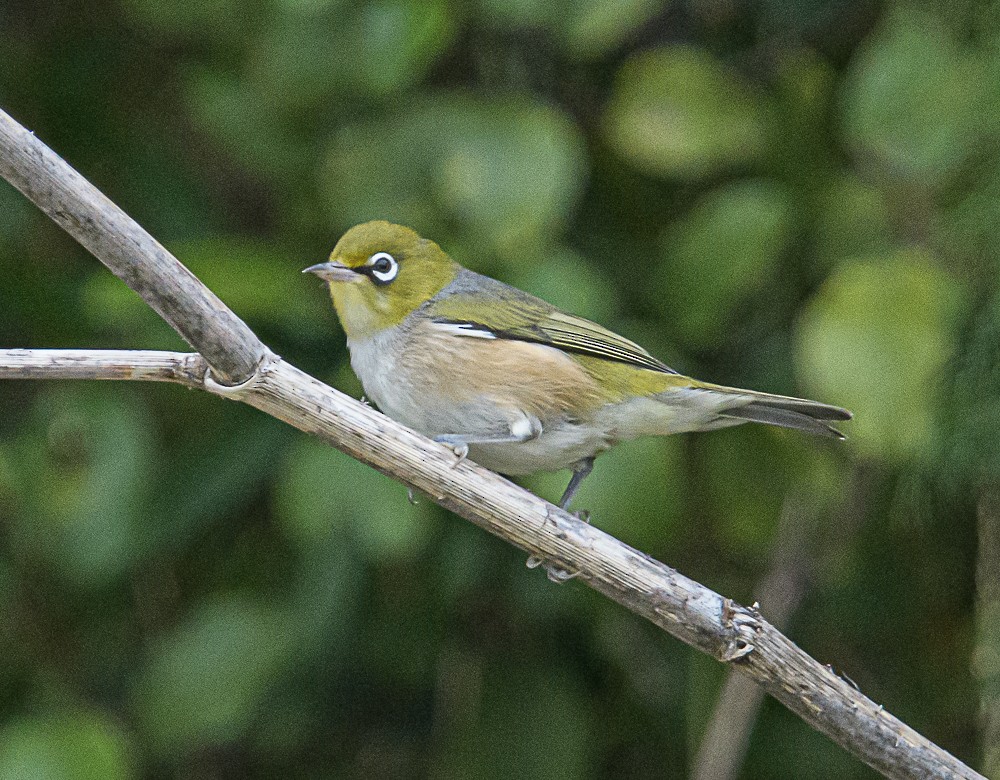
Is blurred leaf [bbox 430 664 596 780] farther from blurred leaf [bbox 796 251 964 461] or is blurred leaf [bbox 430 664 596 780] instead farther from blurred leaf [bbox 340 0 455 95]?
blurred leaf [bbox 340 0 455 95]

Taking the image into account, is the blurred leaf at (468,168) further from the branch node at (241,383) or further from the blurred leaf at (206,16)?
the branch node at (241,383)

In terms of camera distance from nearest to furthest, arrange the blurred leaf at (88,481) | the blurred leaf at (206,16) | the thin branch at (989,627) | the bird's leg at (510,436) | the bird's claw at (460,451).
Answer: the bird's claw at (460,451)
the bird's leg at (510,436)
the thin branch at (989,627)
the blurred leaf at (88,481)
the blurred leaf at (206,16)

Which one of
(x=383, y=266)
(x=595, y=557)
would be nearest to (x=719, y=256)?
(x=383, y=266)

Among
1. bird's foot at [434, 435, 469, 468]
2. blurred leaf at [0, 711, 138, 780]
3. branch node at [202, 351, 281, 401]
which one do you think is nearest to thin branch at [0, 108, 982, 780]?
branch node at [202, 351, 281, 401]

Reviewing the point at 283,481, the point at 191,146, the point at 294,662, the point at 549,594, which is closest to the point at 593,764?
the point at 549,594

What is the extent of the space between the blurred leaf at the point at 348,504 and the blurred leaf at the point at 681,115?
1.36 meters

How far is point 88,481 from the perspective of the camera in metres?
3.51

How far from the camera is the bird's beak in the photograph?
2.84 metres

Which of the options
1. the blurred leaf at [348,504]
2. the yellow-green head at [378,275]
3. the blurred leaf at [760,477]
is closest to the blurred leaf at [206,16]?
the yellow-green head at [378,275]

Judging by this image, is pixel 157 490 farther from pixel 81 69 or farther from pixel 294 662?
pixel 81 69

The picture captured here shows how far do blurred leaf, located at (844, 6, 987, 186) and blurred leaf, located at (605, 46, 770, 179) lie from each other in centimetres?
38

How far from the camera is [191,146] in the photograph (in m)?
4.59

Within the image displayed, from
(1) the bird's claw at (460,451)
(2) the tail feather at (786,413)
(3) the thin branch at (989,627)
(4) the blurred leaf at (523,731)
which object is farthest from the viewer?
(4) the blurred leaf at (523,731)

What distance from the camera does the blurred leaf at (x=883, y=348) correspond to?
3219 mm
